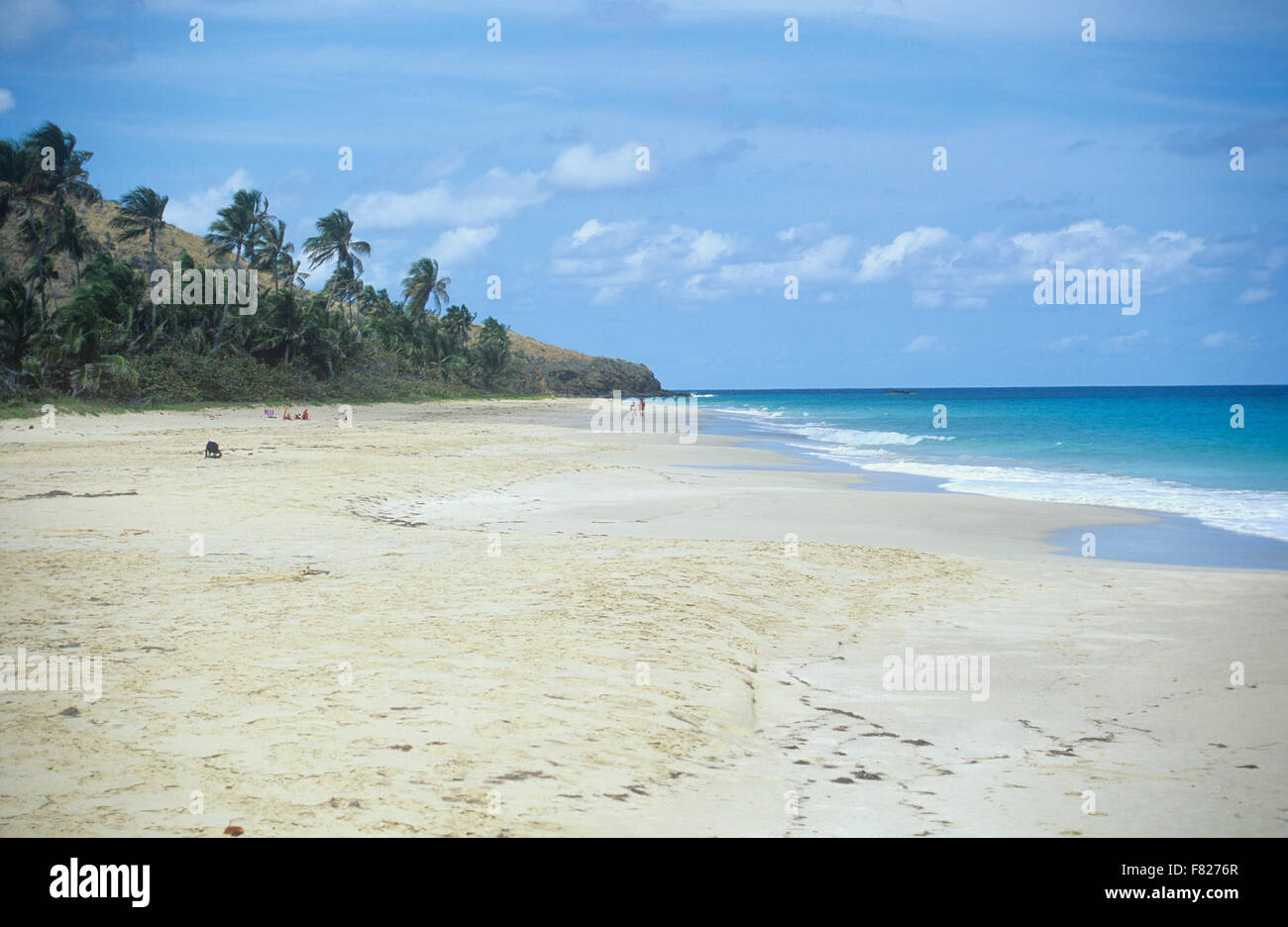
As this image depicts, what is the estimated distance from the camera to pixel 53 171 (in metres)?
41.8

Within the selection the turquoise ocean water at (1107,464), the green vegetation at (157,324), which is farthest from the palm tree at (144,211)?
the turquoise ocean water at (1107,464)

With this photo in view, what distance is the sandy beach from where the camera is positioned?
3834mm

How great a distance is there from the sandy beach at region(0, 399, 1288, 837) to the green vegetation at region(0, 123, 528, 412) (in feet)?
80.8

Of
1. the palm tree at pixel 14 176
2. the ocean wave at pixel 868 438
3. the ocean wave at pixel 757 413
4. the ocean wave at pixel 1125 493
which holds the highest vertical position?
the palm tree at pixel 14 176

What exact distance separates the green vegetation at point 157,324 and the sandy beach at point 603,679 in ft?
80.8

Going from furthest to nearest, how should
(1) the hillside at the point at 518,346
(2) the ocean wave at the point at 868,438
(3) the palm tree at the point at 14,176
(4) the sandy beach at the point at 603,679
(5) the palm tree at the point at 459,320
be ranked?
(5) the palm tree at the point at 459,320
(1) the hillside at the point at 518,346
(3) the palm tree at the point at 14,176
(2) the ocean wave at the point at 868,438
(4) the sandy beach at the point at 603,679

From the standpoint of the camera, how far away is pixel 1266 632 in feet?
24.4

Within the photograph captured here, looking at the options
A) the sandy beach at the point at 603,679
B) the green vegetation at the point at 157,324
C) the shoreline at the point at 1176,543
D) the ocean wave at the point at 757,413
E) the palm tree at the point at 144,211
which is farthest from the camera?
the ocean wave at the point at 757,413

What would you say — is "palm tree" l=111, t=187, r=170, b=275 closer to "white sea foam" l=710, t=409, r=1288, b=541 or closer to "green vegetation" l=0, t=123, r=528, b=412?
"green vegetation" l=0, t=123, r=528, b=412

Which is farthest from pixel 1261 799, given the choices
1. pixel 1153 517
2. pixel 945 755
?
pixel 1153 517

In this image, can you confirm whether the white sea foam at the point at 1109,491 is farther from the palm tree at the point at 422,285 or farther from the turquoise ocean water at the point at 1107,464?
the palm tree at the point at 422,285

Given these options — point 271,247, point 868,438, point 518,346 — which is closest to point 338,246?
point 271,247

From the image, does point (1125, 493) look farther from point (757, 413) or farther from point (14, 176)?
point (757, 413)

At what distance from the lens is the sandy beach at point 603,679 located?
3.83 metres
